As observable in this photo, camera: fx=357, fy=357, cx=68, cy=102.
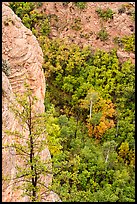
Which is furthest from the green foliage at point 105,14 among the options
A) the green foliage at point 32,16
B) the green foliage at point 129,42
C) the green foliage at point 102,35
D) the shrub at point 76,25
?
the green foliage at point 32,16

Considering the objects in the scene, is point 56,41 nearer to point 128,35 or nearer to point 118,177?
point 128,35

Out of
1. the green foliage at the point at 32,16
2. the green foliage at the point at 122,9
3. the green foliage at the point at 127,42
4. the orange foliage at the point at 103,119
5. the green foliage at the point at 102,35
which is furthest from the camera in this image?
the green foliage at the point at 122,9

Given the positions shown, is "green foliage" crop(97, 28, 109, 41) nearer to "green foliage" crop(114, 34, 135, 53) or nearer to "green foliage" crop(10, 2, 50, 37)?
"green foliage" crop(114, 34, 135, 53)

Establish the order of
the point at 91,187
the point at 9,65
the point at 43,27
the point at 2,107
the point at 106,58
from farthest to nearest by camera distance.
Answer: the point at 43,27
the point at 106,58
the point at 91,187
the point at 9,65
the point at 2,107

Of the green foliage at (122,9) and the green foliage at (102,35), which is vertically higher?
the green foliage at (122,9)

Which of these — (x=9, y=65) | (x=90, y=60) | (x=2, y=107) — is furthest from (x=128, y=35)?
(x=2, y=107)

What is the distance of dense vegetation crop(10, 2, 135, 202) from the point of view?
21.9 meters

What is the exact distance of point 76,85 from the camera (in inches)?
1152

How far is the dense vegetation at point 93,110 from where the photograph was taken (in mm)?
21875

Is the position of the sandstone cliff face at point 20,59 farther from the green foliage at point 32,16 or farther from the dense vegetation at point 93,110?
the green foliage at point 32,16

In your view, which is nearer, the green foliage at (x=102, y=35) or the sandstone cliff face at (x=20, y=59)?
the sandstone cliff face at (x=20, y=59)

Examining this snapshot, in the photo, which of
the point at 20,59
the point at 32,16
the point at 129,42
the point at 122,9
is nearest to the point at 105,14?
the point at 122,9

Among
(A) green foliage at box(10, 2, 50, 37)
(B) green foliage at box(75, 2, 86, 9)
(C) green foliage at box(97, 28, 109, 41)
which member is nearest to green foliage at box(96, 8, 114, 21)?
(B) green foliage at box(75, 2, 86, 9)

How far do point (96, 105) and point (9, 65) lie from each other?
1247 centimetres
